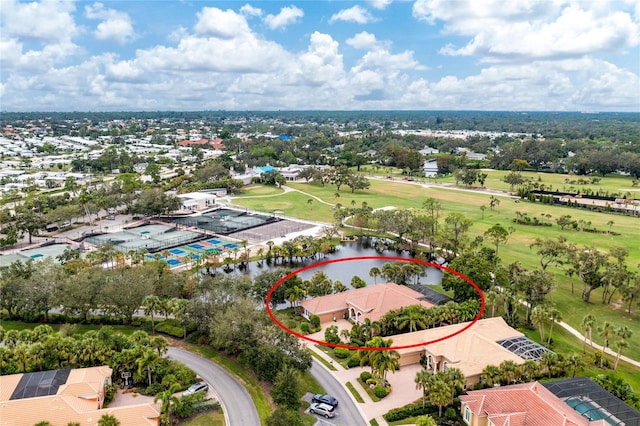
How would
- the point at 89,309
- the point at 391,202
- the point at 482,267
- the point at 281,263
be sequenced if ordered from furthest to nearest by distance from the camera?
the point at 391,202
the point at 281,263
the point at 482,267
the point at 89,309

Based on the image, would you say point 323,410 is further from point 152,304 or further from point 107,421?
point 152,304

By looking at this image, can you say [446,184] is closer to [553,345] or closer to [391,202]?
[391,202]

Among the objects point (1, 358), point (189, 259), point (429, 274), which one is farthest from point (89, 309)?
point (429, 274)

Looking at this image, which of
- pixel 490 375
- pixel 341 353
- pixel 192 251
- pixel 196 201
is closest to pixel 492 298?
pixel 490 375

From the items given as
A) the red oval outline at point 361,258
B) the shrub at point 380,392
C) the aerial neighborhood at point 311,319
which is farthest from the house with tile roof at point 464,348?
the shrub at point 380,392

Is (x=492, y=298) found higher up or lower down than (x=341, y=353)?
higher up

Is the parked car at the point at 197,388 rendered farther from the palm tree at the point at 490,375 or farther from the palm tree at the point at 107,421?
the palm tree at the point at 490,375
